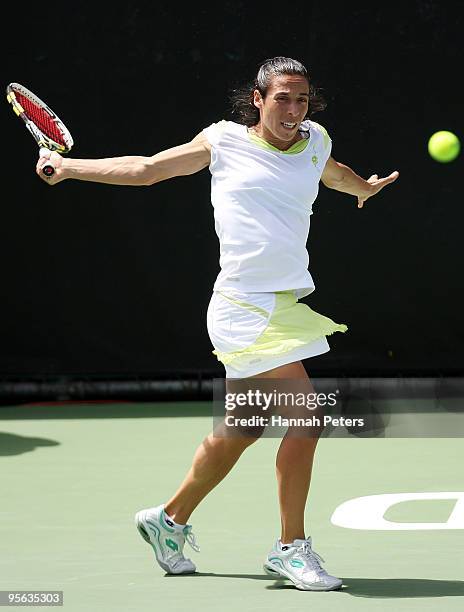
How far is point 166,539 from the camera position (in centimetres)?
445

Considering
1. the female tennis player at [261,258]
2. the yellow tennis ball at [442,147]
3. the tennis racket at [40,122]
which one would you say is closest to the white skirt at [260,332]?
the female tennis player at [261,258]

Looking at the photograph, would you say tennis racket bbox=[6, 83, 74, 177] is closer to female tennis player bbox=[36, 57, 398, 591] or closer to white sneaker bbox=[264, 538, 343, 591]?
female tennis player bbox=[36, 57, 398, 591]

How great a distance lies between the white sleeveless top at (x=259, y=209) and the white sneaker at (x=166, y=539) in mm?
775

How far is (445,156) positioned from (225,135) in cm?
264

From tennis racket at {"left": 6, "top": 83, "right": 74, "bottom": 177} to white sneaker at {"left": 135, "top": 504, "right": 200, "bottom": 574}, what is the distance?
4.27 feet

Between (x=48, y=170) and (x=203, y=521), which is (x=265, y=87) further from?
(x=203, y=521)

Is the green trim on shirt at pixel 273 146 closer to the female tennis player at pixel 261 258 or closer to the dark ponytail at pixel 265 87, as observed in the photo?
the female tennis player at pixel 261 258

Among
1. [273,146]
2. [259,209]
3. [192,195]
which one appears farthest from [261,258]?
[192,195]

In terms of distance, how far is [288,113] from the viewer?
14.3 ft

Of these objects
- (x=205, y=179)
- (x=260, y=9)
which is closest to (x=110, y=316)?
(x=205, y=179)

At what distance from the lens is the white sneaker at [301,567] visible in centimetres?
418

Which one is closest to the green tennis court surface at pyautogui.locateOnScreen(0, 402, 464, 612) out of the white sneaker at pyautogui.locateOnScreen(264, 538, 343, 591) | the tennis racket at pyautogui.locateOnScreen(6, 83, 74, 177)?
the white sneaker at pyautogui.locateOnScreen(264, 538, 343, 591)

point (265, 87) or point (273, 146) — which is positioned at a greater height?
point (265, 87)

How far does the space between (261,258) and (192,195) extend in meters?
4.75
